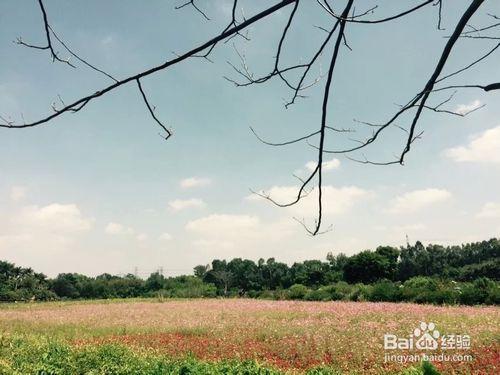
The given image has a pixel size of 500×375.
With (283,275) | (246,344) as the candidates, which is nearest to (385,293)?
(246,344)

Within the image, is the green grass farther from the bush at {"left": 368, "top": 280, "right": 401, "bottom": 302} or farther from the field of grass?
the bush at {"left": 368, "top": 280, "right": 401, "bottom": 302}

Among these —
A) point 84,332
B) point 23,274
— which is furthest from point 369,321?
A: point 23,274

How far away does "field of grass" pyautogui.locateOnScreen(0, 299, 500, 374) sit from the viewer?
250 inches

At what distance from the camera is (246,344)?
35.0 feet

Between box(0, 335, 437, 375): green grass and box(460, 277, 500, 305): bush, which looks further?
box(460, 277, 500, 305): bush

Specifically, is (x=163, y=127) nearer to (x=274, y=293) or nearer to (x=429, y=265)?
(x=274, y=293)

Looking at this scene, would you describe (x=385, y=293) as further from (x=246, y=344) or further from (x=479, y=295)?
(x=246, y=344)

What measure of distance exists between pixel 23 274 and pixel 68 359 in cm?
6446
